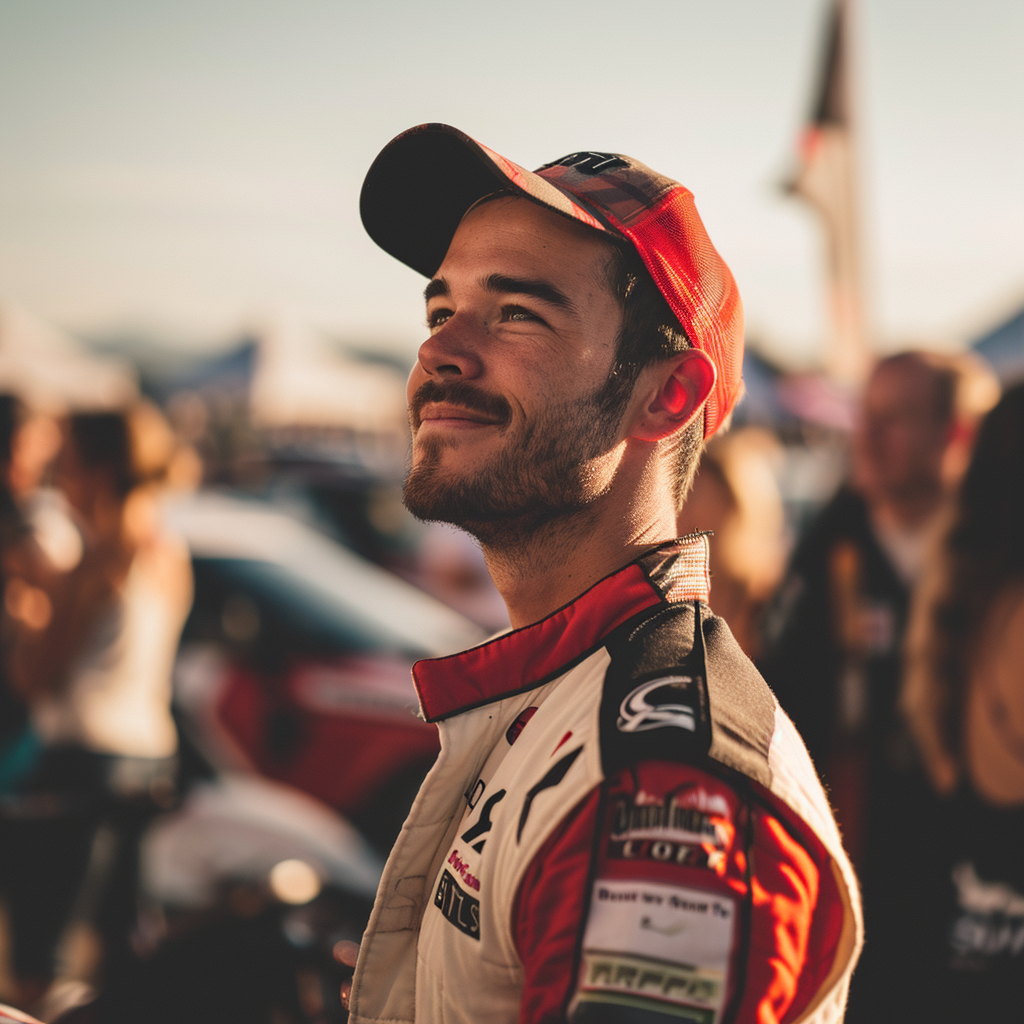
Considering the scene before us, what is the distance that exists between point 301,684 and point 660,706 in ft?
10.8

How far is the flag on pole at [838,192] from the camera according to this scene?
1223cm

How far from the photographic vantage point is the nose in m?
1.43

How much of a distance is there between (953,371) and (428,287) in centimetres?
240

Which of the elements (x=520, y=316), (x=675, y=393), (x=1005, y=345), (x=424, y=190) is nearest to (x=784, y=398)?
(x=1005, y=345)

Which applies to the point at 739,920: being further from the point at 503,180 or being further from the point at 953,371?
the point at 953,371

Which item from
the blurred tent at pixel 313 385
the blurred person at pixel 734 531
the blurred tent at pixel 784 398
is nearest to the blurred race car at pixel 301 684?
the blurred person at pixel 734 531

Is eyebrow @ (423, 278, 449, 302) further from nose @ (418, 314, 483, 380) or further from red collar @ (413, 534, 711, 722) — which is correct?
red collar @ (413, 534, 711, 722)

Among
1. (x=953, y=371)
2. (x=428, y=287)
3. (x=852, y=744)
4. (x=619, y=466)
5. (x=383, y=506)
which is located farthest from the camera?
(x=383, y=506)

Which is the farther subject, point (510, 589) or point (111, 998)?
point (111, 998)

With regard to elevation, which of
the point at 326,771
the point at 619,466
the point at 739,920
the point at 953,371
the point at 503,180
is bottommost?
the point at 326,771

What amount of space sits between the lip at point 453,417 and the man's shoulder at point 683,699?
0.37m

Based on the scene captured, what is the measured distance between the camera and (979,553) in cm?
242

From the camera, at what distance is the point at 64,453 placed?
3.61m

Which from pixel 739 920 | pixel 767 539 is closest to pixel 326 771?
pixel 767 539
